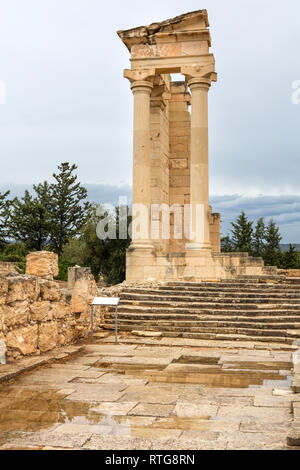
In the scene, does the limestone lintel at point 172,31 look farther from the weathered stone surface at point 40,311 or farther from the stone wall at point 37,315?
the weathered stone surface at point 40,311

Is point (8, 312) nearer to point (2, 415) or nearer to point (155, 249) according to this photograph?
point (2, 415)

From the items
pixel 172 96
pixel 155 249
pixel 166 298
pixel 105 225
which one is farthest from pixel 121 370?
pixel 105 225

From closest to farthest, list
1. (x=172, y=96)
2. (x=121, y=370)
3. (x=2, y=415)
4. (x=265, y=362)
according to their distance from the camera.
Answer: (x=2, y=415) → (x=121, y=370) → (x=265, y=362) → (x=172, y=96)

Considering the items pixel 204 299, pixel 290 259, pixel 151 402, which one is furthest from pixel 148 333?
pixel 290 259

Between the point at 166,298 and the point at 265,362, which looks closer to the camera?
the point at 265,362

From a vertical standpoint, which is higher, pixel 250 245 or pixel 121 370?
pixel 250 245

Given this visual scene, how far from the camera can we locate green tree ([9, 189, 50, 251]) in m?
48.6

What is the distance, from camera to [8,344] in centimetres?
845

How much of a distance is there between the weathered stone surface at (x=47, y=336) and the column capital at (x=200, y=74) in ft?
43.4

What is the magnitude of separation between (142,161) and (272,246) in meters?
20.6

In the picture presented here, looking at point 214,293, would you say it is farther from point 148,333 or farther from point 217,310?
point 148,333

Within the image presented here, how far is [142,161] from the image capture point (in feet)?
66.4

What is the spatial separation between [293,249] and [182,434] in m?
33.2

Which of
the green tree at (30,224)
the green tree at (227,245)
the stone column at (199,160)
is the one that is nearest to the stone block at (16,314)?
the stone column at (199,160)
